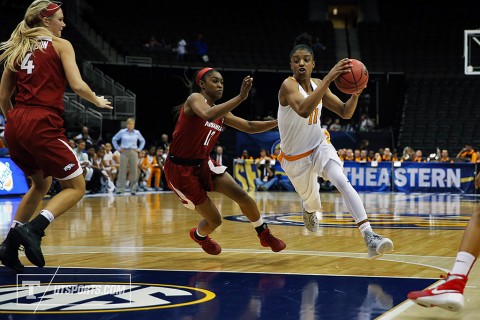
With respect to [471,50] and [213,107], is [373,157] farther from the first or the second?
[213,107]

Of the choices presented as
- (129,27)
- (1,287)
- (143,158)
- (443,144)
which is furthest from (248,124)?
(129,27)

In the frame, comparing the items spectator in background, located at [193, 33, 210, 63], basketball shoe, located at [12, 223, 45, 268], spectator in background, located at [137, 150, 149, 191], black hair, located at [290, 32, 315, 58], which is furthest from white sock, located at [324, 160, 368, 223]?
spectator in background, located at [193, 33, 210, 63]

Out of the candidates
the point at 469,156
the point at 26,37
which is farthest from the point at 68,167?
the point at 469,156

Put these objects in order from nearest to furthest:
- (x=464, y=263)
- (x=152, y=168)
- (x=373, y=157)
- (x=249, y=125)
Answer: (x=464, y=263), (x=249, y=125), (x=152, y=168), (x=373, y=157)

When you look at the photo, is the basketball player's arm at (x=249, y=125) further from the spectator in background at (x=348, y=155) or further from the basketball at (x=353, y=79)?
the spectator in background at (x=348, y=155)

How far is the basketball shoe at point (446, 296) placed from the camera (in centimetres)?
410

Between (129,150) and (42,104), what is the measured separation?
12.4 m

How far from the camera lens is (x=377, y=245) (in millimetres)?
5910

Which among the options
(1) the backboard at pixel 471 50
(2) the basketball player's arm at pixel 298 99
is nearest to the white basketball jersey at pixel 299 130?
(2) the basketball player's arm at pixel 298 99

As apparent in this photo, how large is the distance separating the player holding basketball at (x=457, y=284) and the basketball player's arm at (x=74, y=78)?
245cm

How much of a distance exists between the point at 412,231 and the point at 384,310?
5.09 metres

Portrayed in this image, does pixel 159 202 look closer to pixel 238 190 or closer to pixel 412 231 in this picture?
pixel 412 231

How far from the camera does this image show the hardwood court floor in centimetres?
598

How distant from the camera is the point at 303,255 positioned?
22.6 ft
